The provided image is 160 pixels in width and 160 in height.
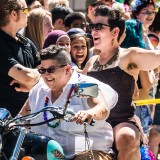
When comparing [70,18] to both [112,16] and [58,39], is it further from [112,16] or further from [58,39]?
[112,16]

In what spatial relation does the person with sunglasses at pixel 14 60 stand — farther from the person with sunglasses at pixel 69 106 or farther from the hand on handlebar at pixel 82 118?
the hand on handlebar at pixel 82 118

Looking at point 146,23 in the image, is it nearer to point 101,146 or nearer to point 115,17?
point 115,17

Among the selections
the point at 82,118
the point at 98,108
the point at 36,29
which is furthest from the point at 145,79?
the point at 82,118

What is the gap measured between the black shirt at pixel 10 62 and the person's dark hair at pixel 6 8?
11 cm

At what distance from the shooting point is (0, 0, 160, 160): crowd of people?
4.32 meters

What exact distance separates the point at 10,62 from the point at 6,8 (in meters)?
0.54

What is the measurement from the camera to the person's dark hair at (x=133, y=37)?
6953 millimetres

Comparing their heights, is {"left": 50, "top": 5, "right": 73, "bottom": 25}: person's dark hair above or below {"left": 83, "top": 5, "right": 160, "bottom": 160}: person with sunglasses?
above

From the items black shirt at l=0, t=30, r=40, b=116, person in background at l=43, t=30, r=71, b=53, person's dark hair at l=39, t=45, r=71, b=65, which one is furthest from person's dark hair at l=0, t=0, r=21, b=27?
person's dark hair at l=39, t=45, r=71, b=65

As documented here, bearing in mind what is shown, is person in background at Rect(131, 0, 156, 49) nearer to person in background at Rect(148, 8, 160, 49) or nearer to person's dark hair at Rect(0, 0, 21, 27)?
person in background at Rect(148, 8, 160, 49)

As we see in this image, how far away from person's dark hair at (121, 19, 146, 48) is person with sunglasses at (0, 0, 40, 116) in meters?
1.62

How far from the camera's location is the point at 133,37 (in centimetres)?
696

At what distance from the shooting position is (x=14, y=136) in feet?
12.4

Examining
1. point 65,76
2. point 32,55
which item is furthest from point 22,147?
point 32,55
